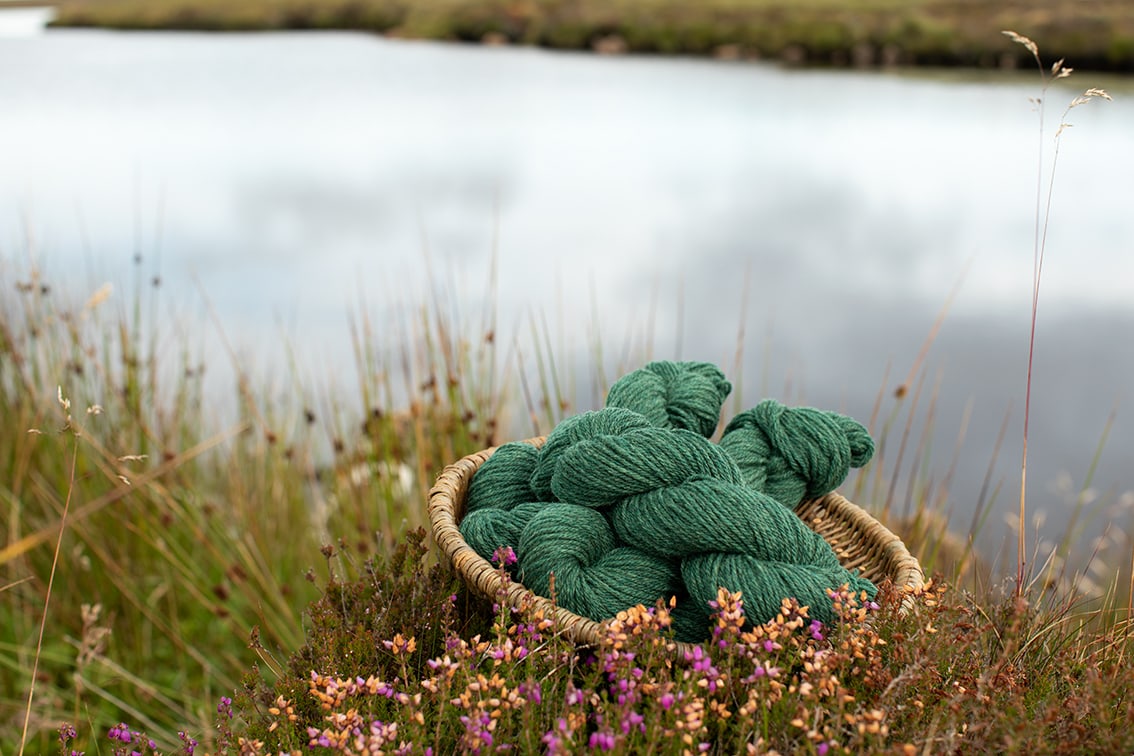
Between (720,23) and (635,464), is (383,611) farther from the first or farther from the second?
(720,23)

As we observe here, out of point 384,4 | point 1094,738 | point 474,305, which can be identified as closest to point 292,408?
point 474,305

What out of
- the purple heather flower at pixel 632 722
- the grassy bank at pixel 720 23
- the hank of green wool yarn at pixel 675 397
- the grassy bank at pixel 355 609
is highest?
the grassy bank at pixel 720 23

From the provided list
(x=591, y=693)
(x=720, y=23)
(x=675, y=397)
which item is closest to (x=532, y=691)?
(x=591, y=693)

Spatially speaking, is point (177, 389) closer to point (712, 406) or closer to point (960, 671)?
point (712, 406)

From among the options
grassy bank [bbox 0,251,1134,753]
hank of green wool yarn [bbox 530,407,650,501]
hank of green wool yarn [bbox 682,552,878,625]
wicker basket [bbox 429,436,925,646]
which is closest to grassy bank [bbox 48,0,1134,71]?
grassy bank [bbox 0,251,1134,753]

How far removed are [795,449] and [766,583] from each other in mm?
461

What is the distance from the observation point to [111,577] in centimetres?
292

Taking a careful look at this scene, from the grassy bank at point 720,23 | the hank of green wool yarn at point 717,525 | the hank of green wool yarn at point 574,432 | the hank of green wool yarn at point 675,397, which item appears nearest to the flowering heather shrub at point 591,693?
the hank of green wool yarn at point 717,525

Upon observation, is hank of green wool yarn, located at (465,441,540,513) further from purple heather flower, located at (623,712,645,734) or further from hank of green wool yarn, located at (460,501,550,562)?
purple heather flower, located at (623,712,645,734)

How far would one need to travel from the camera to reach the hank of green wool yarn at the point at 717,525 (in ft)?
5.12

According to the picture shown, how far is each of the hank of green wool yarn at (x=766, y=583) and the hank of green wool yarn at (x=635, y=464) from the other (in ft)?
0.52

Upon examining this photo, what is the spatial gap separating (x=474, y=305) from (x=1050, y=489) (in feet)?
10.1

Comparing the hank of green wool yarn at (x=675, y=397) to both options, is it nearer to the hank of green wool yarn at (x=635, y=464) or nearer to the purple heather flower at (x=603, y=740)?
the hank of green wool yarn at (x=635, y=464)

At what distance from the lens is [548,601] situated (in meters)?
1.48
